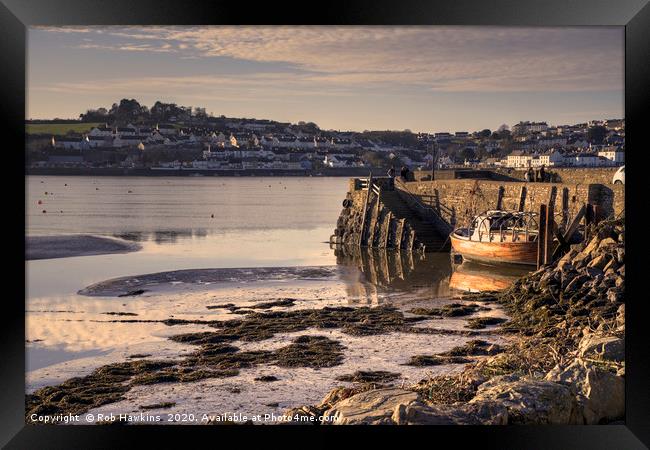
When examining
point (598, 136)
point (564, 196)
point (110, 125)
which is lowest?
point (564, 196)

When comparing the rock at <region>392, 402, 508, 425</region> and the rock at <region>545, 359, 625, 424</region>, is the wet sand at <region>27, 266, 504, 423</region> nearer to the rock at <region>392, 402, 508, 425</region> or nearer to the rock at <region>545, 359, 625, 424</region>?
the rock at <region>392, 402, 508, 425</region>

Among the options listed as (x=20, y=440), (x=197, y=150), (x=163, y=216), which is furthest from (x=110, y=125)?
(x=20, y=440)

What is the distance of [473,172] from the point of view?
33344 millimetres

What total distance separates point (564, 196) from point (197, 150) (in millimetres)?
70653

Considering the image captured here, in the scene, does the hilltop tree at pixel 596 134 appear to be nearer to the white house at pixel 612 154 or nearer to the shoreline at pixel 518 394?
the white house at pixel 612 154

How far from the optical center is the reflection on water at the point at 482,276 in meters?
19.4

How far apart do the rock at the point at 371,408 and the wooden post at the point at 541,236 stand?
12894 millimetres

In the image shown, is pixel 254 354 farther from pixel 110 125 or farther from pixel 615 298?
pixel 110 125

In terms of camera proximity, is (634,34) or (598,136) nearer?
(634,34)

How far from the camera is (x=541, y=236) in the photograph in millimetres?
20078

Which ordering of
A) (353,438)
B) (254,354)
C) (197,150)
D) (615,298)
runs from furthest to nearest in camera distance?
(197,150) → (615,298) → (254,354) → (353,438)

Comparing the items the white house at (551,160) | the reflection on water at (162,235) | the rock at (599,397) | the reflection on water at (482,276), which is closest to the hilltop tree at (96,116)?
the white house at (551,160)

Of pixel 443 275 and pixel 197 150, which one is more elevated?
pixel 197 150

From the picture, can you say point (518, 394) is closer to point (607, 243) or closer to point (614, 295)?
point (614, 295)
